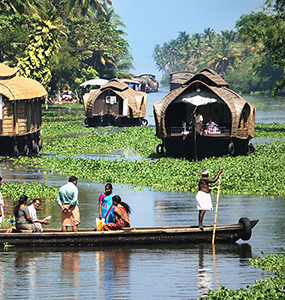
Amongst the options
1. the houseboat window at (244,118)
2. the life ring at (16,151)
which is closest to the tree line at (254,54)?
the houseboat window at (244,118)

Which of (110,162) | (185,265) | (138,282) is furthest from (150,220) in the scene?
(110,162)

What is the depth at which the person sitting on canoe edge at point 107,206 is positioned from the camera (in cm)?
1620

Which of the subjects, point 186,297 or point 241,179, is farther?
point 241,179

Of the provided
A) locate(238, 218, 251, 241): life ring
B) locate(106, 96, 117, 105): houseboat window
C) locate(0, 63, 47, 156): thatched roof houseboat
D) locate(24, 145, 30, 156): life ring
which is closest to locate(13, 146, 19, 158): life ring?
locate(0, 63, 47, 156): thatched roof houseboat

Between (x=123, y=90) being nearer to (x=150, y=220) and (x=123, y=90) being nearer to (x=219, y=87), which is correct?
(x=219, y=87)

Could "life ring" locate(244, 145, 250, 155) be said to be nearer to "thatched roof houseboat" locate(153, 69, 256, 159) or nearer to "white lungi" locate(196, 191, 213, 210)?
"thatched roof houseboat" locate(153, 69, 256, 159)

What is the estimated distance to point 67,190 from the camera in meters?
16.2

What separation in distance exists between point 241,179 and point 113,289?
12691 millimetres

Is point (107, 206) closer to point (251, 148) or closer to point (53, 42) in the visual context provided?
point (251, 148)

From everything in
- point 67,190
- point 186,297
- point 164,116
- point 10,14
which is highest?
point 10,14

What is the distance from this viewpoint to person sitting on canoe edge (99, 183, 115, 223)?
16.2 metres

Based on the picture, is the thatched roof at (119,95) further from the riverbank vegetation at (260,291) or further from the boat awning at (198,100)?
the riverbank vegetation at (260,291)

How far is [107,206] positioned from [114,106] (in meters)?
38.0

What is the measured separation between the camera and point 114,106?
5400cm
